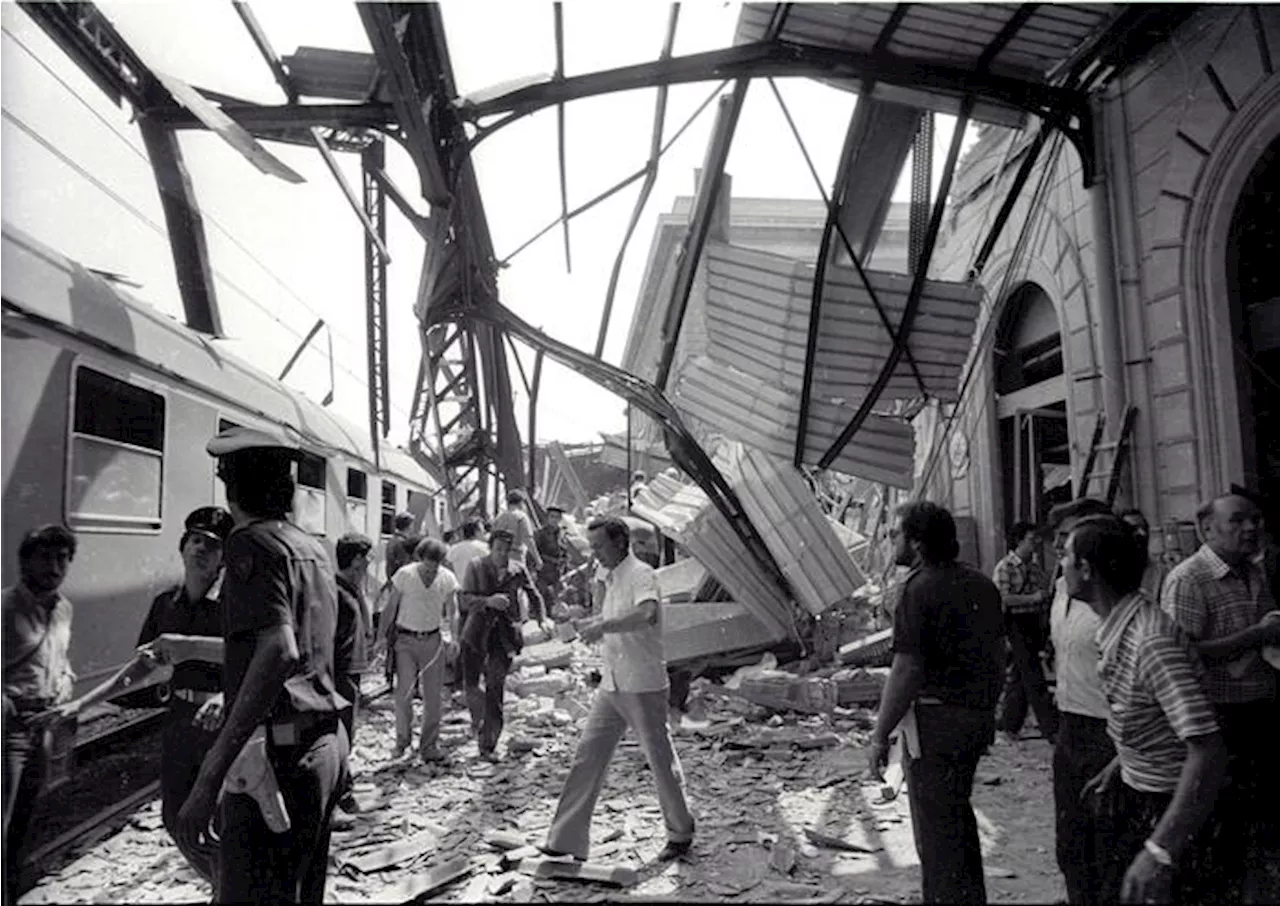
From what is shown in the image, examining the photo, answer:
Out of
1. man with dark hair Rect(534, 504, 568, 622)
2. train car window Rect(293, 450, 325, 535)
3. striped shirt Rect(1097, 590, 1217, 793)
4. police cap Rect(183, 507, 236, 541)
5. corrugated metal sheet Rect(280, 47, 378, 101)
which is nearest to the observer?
striped shirt Rect(1097, 590, 1217, 793)

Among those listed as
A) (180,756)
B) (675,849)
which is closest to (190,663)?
(180,756)

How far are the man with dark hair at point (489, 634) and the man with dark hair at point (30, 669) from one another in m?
3.16

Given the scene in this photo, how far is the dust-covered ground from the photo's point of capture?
384cm

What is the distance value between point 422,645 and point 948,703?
4.29m

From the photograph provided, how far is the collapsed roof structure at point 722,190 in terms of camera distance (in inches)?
188

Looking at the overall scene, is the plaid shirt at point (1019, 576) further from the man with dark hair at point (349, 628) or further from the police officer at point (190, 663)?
the police officer at point (190, 663)

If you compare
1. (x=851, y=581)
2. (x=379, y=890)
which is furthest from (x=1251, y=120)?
(x=379, y=890)

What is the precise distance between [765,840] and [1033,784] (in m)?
2.01

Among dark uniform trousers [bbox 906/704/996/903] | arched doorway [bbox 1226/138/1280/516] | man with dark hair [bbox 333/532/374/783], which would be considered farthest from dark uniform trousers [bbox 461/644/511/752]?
arched doorway [bbox 1226/138/1280/516]

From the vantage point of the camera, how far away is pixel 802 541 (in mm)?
7000

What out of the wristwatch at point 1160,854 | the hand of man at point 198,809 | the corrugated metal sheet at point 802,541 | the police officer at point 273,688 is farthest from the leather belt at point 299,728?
the corrugated metal sheet at point 802,541

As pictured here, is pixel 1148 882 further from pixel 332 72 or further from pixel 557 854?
pixel 332 72

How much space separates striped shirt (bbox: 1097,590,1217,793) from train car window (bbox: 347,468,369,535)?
9541mm

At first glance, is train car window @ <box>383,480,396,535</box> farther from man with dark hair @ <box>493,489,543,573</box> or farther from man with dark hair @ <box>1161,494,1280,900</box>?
man with dark hair @ <box>1161,494,1280,900</box>
